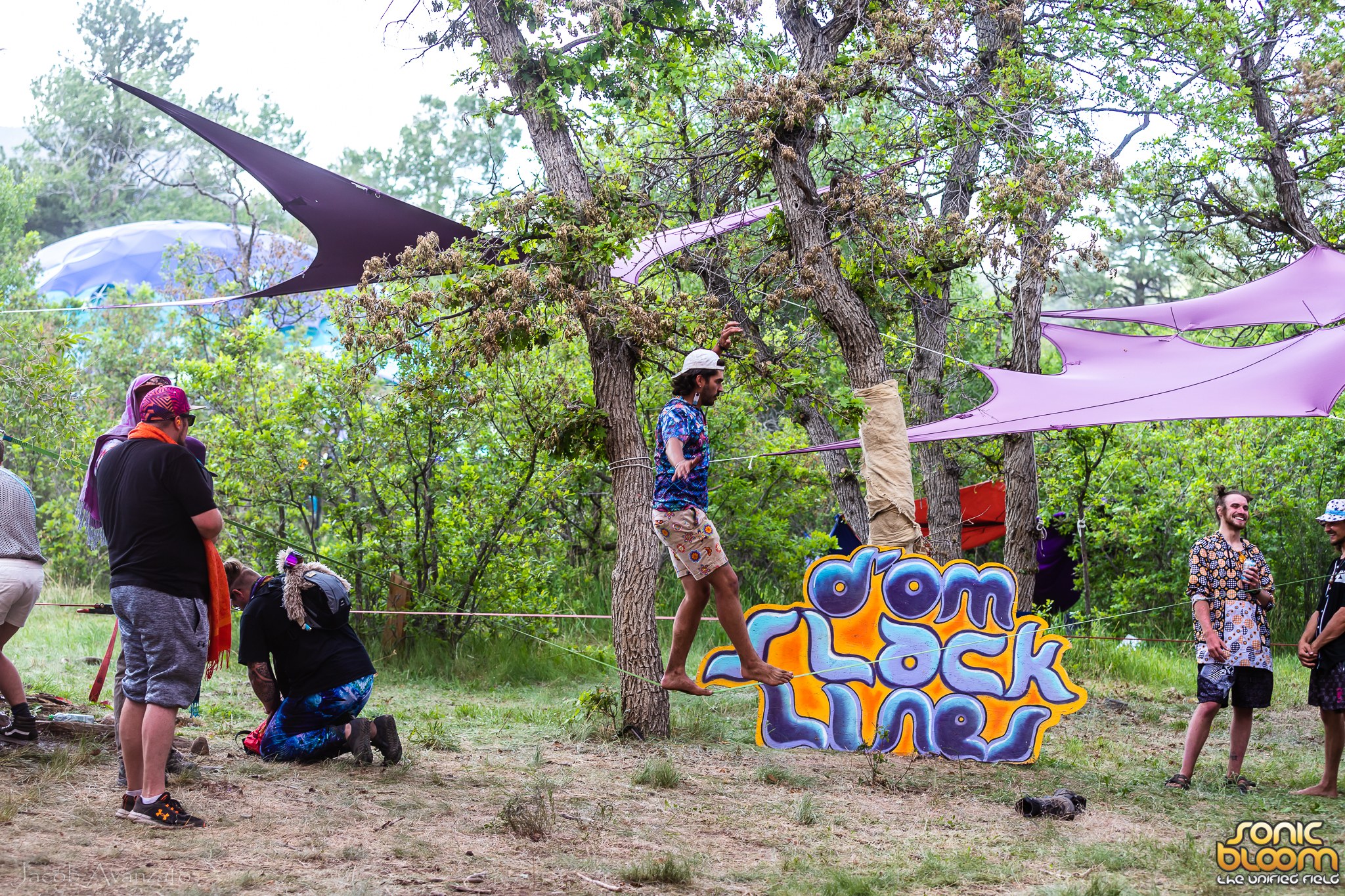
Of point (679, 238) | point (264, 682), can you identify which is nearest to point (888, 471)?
point (679, 238)

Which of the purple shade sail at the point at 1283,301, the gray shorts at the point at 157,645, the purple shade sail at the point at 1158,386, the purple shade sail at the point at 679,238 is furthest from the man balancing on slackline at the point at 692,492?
the purple shade sail at the point at 1283,301

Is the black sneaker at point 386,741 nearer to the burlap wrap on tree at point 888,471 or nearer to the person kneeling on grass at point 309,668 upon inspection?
the person kneeling on grass at point 309,668

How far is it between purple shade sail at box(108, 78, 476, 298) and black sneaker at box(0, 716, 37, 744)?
2769 millimetres

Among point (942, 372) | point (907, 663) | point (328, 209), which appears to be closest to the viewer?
point (907, 663)

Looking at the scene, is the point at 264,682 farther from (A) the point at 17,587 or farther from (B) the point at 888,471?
(B) the point at 888,471

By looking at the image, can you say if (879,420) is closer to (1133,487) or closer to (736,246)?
(736,246)

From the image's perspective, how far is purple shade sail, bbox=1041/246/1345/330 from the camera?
7.14 metres

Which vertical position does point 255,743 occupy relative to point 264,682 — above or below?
below

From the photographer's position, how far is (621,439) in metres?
6.57

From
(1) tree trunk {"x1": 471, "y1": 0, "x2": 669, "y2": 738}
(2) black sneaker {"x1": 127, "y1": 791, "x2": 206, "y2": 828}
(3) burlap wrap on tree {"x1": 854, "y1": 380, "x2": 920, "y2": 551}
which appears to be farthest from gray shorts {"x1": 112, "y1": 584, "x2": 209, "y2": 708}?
(3) burlap wrap on tree {"x1": 854, "y1": 380, "x2": 920, "y2": 551}

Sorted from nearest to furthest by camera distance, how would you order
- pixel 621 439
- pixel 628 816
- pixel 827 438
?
pixel 628 816, pixel 621 439, pixel 827 438

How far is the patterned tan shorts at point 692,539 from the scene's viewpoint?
5.18m

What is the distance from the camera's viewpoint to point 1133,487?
12375 mm

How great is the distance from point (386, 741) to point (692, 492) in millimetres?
1794
